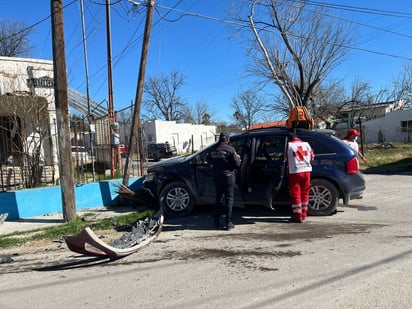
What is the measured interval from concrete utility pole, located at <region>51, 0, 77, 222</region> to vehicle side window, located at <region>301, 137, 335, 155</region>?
481cm

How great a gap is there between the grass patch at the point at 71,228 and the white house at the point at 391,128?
3500 centimetres

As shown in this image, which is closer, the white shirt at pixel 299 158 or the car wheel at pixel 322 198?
the white shirt at pixel 299 158

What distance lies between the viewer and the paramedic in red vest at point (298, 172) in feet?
23.7

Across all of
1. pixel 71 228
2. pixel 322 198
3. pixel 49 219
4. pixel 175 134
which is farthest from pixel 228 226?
pixel 175 134

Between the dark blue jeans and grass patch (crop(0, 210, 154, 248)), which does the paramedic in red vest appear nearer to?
the dark blue jeans

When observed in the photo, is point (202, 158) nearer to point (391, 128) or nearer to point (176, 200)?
point (176, 200)

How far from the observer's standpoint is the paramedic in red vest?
7215 mm

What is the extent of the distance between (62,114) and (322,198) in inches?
215

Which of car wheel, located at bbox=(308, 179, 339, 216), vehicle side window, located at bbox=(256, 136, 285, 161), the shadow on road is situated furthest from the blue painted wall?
car wheel, located at bbox=(308, 179, 339, 216)

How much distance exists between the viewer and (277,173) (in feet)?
24.5

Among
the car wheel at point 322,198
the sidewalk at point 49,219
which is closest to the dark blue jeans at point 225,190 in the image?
the car wheel at point 322,198

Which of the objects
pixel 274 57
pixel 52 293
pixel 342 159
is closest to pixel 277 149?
pixel 342 159

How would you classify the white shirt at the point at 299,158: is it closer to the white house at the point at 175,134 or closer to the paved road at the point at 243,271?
the paved road at the point at 243,271

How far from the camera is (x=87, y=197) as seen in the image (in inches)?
400
